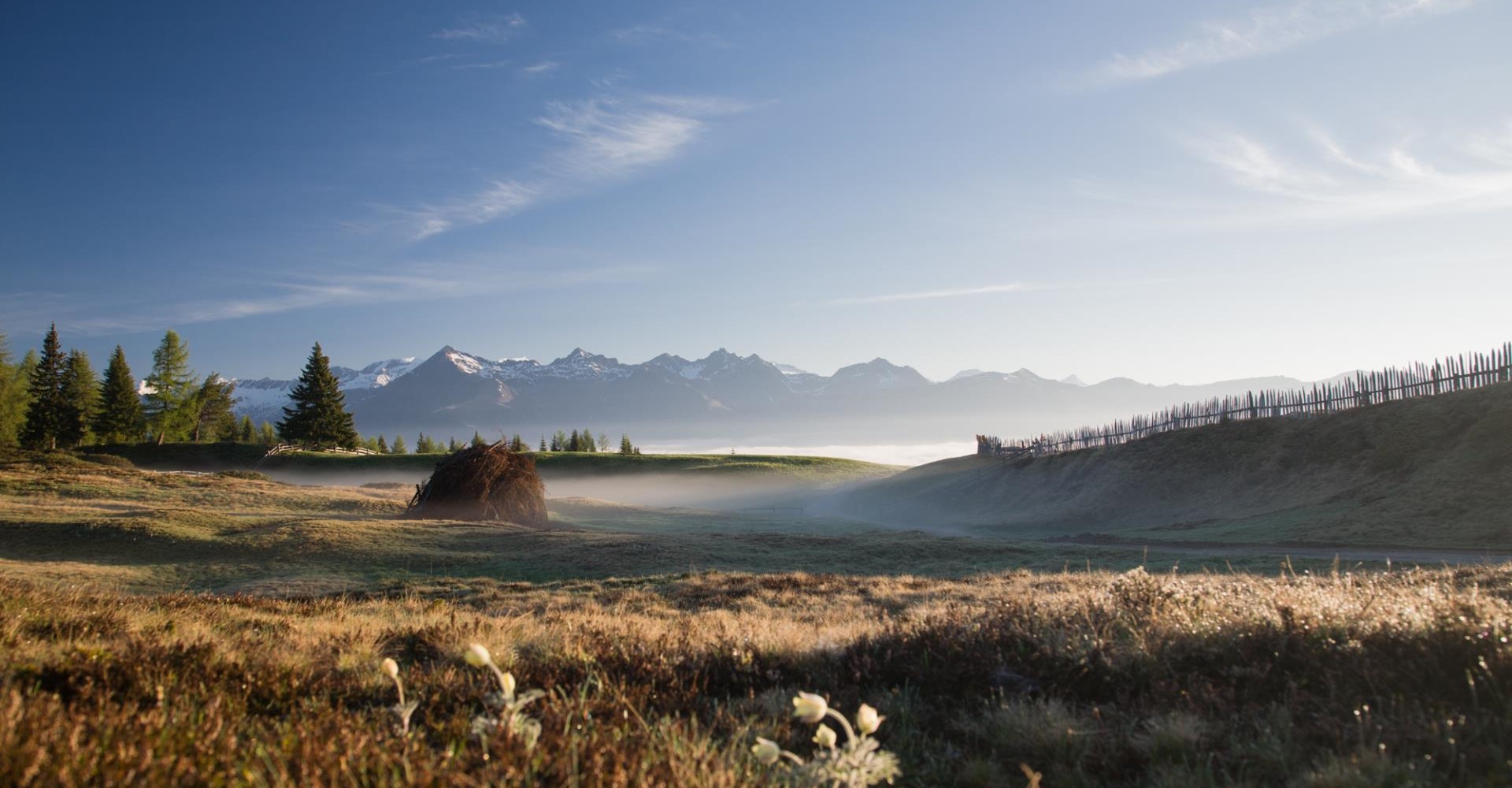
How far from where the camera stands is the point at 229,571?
16.4 meters

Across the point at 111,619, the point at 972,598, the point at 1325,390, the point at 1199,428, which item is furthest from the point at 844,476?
the point at 111,619

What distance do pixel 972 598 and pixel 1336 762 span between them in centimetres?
784

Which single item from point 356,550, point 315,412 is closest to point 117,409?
point 315,412

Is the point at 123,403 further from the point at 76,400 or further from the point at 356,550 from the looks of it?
the point at 356,550

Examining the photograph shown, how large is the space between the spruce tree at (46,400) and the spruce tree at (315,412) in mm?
17493

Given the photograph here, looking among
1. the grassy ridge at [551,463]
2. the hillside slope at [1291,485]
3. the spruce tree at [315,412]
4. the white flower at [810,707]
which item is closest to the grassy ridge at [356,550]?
the hillside slope at [1291,485]

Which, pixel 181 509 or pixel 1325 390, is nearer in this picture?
pixel 181 509

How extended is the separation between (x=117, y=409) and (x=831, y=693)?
305 feet

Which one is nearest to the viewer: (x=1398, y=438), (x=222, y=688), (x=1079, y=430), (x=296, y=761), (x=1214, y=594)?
(x=296, y=761)

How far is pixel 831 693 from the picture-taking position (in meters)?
5.35

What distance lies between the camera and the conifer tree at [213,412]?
263ft

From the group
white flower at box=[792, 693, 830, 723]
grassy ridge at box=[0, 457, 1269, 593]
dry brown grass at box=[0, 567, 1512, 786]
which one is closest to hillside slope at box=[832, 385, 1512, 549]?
grassy ridge at box=[0, 457, 1269, 593]

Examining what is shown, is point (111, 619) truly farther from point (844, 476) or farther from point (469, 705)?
point (844, 476)

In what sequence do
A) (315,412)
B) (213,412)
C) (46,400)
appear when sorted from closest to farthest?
(46,400) < (315,412) < (213,412)
